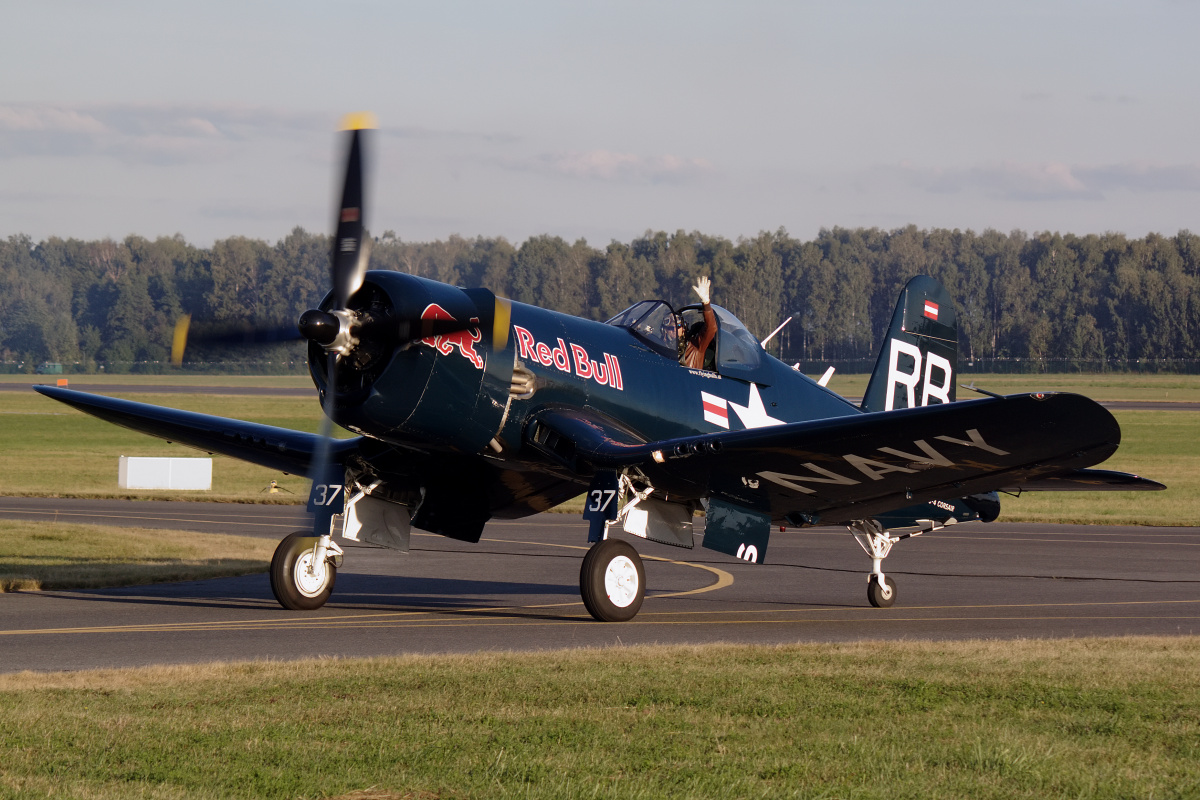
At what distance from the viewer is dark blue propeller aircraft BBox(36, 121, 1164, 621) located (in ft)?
38.5

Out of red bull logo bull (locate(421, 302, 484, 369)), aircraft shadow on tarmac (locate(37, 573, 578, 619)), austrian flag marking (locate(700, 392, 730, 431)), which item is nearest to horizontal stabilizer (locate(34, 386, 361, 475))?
aircraft shadow on tarmac (locate(37, 573, 578, 619))

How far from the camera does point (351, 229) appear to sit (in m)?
11.7

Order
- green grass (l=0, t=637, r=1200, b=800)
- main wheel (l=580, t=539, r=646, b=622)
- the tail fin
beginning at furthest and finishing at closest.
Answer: the tail fin
main wheel (l=580, t=539, r=646, b=622)
green grass (l=0, t=637, r=1200, b=800)

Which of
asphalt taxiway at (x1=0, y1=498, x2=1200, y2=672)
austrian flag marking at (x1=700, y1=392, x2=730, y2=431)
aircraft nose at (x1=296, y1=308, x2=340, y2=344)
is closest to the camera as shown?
aircraft nose at (x1=296, y1=308, x2=340, y2=344)

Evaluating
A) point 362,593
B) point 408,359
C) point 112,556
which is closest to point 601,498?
point 408,359

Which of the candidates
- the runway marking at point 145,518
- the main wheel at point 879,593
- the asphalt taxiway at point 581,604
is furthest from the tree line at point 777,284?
the main wheel at point 879,593

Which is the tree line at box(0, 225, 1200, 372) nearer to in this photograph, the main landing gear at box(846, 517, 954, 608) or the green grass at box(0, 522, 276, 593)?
the green grass at box(0, 522, 276, 593)

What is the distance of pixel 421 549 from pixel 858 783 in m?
15.9

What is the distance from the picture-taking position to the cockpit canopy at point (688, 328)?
46.5 ft

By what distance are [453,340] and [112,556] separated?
8.96 metres

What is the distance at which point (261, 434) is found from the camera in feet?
49.9

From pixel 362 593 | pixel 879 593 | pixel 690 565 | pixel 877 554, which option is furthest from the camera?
pixel 690 565

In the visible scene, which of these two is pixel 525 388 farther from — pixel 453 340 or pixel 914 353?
pixel 914 353

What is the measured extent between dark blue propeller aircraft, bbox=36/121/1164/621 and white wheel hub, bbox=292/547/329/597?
0.08ft
